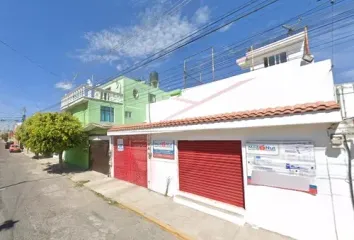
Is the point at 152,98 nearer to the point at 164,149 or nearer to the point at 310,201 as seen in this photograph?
the point at 164,149

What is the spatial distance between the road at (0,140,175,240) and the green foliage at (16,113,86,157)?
4.27 metres

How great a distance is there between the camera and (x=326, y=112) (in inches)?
164

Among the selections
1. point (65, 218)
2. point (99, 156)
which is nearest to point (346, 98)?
point (65, 218)

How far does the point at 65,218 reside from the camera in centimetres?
655

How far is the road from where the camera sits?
5461 mm

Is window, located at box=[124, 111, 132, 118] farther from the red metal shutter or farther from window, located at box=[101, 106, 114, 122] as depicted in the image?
the red metal shutter

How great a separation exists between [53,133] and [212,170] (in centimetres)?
1183

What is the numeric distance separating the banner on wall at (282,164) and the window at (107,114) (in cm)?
1668

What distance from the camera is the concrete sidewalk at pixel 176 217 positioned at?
17.3 feet

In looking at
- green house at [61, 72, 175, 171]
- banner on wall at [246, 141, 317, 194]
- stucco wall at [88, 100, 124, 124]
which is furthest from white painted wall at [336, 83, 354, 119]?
stucco wall at [88, 100, 124, 124]

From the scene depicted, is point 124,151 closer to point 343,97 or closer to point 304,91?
point 304,91

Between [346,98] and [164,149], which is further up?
[346,98]

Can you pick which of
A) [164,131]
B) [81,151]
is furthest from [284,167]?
[81,151]

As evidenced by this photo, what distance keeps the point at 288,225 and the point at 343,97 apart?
136 inches
